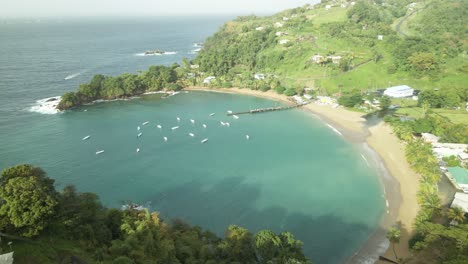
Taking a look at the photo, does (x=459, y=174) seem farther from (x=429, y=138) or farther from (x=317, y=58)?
(x=317, y=58)

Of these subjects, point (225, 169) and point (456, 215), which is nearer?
point (456, 215)

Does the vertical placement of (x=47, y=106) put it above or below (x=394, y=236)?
below

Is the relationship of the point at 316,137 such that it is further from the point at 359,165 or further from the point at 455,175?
A: the point at 455,175

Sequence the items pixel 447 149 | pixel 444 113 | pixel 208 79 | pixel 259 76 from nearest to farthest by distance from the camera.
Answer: pixel 447 149 → pixel 444 113 → pixel 208 79 → pixel 259 76

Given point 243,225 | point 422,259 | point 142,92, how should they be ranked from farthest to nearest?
point 142,92 < point 243,225 < point 422,259

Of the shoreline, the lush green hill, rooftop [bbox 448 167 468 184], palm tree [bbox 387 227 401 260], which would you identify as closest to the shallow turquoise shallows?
the shoreline

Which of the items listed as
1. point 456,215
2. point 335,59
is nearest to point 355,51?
point 335,59

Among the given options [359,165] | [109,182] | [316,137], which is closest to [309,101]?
[316,137]
